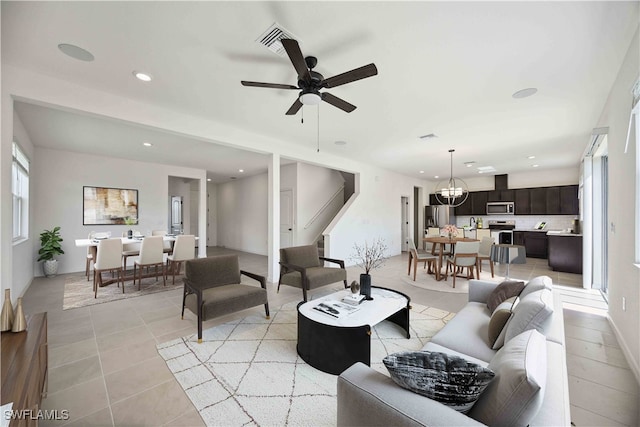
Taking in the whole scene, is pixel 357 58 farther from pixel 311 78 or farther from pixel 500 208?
pixel 500 208

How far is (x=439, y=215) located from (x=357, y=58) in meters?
8.53

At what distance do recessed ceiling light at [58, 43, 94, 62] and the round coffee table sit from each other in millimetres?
3046

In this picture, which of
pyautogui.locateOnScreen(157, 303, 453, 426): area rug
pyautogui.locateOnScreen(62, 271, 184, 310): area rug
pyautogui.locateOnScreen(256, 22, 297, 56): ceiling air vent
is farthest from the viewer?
pyautogui.locateOnScreen(62, 271, 184, 310): area rug

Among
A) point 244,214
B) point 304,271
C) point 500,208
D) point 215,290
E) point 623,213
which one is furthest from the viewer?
point 244,214

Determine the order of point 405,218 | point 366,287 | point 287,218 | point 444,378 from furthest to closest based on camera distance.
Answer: point 405,218 → point 287,218 → point 366,287 → point 444,378

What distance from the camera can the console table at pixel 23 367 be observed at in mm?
1097

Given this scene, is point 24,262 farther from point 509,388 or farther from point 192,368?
point 509,388

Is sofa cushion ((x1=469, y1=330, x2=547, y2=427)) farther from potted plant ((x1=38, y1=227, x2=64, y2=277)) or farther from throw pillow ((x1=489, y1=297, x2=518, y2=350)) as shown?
potted plant ((x1=38, y1=227, x2=64, y2=277))

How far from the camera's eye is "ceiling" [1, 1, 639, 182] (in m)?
1.89

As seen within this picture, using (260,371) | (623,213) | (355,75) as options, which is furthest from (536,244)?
(260,371)

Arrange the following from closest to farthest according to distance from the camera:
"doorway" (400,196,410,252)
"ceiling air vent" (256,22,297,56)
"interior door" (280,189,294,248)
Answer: "ceiling air vent" (256,22,297,56) → "interior door" (280,189,294,248) → "doorway" (400,196,410,252)

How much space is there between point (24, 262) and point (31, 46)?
13.7 ft

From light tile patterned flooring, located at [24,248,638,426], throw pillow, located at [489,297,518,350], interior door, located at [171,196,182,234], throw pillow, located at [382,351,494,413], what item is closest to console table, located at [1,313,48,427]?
light tile patterned flooring, located at [24,248,638,426]

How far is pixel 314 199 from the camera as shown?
298 inches
